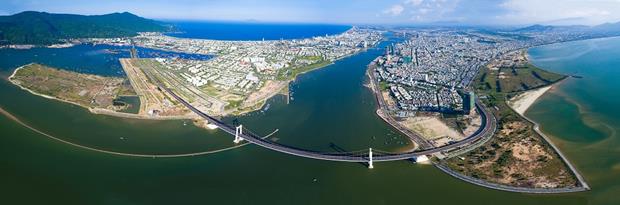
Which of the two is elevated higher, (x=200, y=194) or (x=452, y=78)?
(x=452, y=78)

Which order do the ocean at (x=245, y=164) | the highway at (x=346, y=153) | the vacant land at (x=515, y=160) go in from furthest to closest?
1. the highway at (x=346, y=153)
2. the vacant land at (x=515, y=160)
3. the ocean at (x=245, y=164)

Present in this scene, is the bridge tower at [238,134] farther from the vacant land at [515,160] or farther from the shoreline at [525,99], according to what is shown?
the shoreline at [525,99]

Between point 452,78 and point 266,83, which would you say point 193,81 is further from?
point 452,78

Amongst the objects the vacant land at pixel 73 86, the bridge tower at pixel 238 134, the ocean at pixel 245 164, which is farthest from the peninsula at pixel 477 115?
the vacant land at pixel 73 86

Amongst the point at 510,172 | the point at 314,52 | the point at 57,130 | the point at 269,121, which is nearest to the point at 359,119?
the point at 269,121

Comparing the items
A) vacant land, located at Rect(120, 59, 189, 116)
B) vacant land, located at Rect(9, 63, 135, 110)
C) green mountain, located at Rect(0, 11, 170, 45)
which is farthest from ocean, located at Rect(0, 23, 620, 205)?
green mountain, located at Rect(0, 11, 170, 45)

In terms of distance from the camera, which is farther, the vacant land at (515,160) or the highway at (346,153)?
the highway at (346,153)

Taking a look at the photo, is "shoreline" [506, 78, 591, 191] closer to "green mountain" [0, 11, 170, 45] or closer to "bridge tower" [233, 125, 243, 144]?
"bridge tower" [233, 125, 243, 144]
